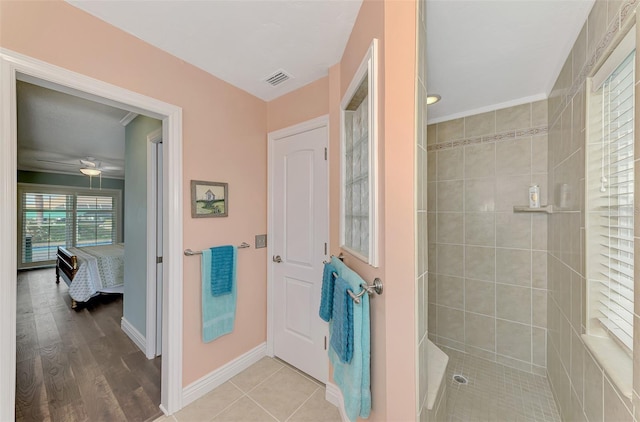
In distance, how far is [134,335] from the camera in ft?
8.15

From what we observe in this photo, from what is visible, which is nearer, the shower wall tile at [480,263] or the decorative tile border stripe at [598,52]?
the decorative tile border stripe at [598,52]

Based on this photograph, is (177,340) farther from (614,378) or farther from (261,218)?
(614,378)

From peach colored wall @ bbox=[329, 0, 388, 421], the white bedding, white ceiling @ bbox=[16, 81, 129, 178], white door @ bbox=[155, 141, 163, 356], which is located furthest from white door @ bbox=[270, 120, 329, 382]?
the white bedding

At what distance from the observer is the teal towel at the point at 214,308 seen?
5.73 ft

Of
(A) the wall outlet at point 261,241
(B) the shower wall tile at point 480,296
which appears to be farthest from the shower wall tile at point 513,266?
(A) the wall outlet at point 261,241

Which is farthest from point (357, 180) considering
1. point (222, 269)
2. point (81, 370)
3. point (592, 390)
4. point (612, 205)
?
point (81, 370)

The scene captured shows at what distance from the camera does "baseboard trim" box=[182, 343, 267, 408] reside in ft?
5.51

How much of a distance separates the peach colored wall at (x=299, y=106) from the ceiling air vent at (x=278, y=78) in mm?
158

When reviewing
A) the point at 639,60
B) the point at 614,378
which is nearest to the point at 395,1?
the point at 639,60

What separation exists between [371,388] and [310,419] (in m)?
0.72

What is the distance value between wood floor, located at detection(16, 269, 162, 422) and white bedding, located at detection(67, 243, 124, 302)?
0.27m

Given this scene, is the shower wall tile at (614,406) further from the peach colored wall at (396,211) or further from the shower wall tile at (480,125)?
the shower wall tile at (480,125)

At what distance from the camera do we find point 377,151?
40.8 inches

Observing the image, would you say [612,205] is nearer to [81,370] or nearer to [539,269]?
[539,269]
